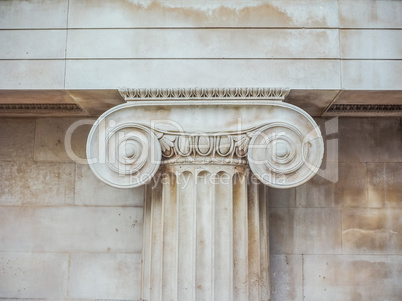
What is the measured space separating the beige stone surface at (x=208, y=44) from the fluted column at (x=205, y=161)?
0.49 m

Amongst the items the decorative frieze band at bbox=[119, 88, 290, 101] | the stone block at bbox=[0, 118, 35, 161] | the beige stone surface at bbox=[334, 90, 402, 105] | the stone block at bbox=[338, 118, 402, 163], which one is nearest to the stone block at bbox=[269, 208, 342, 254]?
the stone block at bbox=[338, 118, 402, 163]

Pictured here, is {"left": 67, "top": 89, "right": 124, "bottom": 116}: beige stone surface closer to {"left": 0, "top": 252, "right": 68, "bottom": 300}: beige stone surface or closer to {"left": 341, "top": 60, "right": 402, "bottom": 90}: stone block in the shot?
{"left": 0, "top": 252, "right": 68, "bottom": 300}: beige stone surface

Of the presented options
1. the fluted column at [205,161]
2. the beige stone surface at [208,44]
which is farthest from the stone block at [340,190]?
the beige stone surface at [208,44]

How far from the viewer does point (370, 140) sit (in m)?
6.38

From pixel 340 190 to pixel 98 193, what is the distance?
3.76 meters

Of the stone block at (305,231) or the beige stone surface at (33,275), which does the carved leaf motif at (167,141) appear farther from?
the beige stone surface at (33,275)

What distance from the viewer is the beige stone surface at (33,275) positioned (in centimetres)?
614

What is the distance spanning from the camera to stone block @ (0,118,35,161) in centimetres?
645

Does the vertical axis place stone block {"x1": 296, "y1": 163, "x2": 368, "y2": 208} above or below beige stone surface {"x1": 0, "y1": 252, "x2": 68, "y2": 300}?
above

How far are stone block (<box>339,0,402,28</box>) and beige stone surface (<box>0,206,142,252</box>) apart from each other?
3.93m

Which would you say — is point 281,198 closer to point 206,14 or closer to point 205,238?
point 205,238

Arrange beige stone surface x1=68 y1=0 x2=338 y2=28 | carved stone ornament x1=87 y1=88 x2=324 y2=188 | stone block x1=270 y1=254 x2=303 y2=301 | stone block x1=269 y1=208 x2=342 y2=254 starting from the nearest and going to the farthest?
carved stone ornament x1=87 y1=88 x2=324 y2=188, beige stone surface x1=68 y1=0 x2=338 y2=28, stone block x1=270 y1=254 x2=303 y2=301, stone block x1=269 y1=208 x2=342 y2=254

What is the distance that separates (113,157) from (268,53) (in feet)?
7.22

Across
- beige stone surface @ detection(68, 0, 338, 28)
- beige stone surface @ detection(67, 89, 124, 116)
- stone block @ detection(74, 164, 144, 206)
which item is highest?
beige stone surface @ detection(68, 0, 338, 28)
